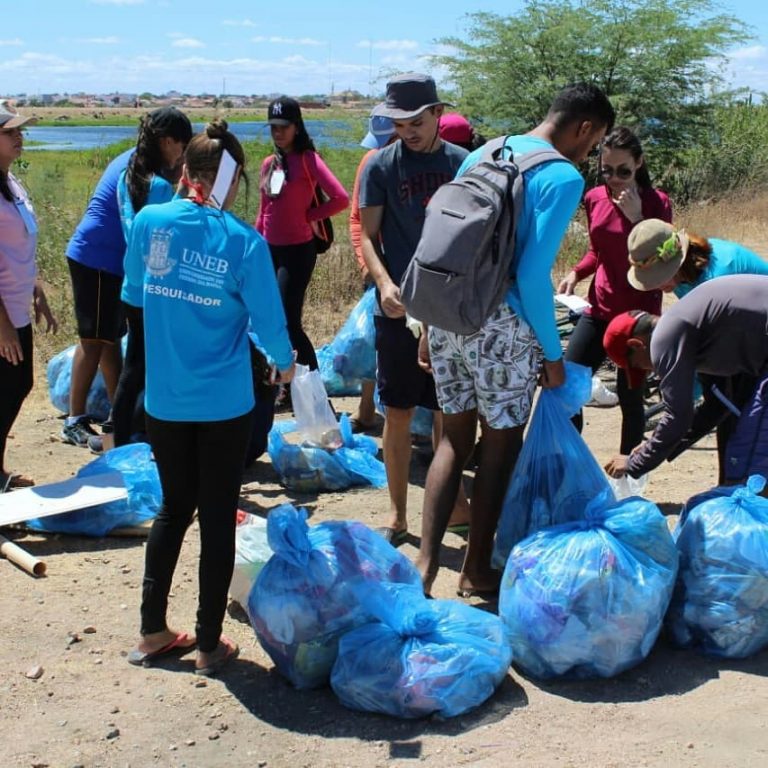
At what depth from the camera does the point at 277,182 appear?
19.1 ft

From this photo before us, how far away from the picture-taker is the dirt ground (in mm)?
2684

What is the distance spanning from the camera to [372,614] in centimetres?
299

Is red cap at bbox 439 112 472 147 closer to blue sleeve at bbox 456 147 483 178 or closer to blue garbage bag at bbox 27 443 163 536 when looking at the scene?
blue sleeve at bbox 456 147 483 178

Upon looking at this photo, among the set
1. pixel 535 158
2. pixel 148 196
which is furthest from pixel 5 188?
pixel 535 158

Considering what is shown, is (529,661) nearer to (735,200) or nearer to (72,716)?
(72,716)

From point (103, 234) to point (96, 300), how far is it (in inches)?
13.3

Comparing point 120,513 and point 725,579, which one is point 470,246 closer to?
point 725,579

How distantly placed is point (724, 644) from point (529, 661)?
612 millimetres

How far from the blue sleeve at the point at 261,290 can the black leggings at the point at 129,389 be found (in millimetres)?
1827

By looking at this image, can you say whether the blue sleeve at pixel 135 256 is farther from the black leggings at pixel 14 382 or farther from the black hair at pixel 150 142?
the black leggings at pixel 14 382

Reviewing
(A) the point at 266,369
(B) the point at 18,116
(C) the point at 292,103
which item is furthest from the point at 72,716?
(C) the point at 292,103

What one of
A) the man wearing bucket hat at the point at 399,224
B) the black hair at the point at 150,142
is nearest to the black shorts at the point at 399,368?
the man wearing bucket hat at the point at 399,224

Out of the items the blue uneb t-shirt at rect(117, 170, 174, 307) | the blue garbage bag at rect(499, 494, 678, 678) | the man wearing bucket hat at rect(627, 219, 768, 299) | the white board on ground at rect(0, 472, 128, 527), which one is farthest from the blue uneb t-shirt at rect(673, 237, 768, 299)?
the white board on ground at rect(0, 472, 128, 527)

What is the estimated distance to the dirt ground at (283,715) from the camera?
2.68 m
